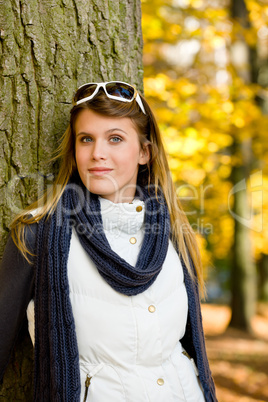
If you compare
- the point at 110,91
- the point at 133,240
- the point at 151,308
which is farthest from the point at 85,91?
the point at 151,308

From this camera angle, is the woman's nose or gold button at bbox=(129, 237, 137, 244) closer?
the woman's nose

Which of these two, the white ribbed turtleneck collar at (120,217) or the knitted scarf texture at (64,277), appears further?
the white ribbed turtleneck collar at (120,217)

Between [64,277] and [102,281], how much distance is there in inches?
6.6

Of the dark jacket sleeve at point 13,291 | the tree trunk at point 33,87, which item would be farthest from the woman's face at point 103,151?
the dark jacket sleeve at point 13,291

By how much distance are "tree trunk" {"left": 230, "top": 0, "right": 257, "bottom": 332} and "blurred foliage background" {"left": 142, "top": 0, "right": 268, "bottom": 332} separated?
0.07 ft

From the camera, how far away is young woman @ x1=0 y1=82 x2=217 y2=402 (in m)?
1.76

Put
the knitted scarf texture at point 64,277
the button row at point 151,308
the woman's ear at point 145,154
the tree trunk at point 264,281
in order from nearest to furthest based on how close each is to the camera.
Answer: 1. the knitted scarf texture at point 64,277
2. the button row at point 151,308
3. the woman's ear at point 145,154
4. the tree trunk at point 264,281

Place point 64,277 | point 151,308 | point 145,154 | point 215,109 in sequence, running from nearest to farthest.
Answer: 1. point 64,277
2. point 151,308
3. point 145,154
4. point 215,109

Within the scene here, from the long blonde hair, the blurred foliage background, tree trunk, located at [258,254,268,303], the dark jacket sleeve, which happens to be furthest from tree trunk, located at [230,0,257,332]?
the dark jacket sleeve

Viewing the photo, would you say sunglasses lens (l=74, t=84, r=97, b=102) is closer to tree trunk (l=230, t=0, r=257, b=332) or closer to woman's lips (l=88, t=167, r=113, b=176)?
woman's lips (l=88, t=167, r=113, b=176)

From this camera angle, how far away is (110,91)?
1.95 meters

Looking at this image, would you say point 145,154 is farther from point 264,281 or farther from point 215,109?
point 264,281

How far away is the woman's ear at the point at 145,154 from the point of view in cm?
220

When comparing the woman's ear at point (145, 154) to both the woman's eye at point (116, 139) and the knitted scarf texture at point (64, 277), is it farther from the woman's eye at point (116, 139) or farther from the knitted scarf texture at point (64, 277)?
the knitted scarf texture at point (64, 277)
